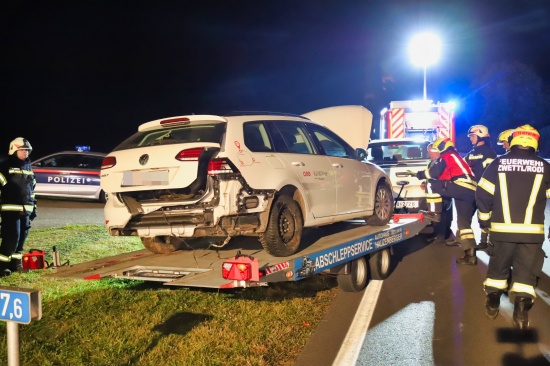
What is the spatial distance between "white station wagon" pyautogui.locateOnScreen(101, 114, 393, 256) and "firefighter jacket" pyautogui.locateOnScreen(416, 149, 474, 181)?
10.7 feet

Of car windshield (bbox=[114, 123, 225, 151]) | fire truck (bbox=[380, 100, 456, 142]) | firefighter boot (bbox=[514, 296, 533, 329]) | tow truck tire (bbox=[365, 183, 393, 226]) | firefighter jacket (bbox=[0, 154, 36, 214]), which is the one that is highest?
fire truck (bbox=[380, 100, 456, 142])

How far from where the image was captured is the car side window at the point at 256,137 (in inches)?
222

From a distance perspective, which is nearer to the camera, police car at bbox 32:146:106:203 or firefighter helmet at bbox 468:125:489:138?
firefighter helmet at bbox 468:125:489:138

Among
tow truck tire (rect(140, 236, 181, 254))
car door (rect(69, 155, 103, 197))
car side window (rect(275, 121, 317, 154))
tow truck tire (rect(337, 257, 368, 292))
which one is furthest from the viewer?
car door (rect(69, 155, 103, 197))

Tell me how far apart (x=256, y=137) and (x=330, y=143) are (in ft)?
5.89

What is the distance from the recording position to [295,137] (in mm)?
6559

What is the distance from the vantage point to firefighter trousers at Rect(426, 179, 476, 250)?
833 cm

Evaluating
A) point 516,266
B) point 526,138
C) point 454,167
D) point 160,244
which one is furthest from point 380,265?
point 160,244

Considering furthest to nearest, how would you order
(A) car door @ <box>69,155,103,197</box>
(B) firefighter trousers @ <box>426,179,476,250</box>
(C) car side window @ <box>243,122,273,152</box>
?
(A) car door @ <box>69,155,103,197</box>, (B) firefighter trousers @ <box>426,179,476,250</box>, (C) car side window @ <box>243,122,273,152</box>

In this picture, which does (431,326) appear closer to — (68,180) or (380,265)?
(380,265)

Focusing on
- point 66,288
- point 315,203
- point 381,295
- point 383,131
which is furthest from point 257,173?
point 383,131

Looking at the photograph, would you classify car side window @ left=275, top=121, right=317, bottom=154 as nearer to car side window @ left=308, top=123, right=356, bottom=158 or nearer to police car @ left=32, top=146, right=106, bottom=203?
car side window @ left=308, top=123, right=356, bottom=158

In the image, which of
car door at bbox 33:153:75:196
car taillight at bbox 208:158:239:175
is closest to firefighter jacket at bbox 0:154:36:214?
car taillight at bbox 208:158:239:175

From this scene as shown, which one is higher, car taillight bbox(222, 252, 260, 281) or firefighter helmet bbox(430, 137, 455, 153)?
firefighter helmet bbox(430, 137, 455, 153)
